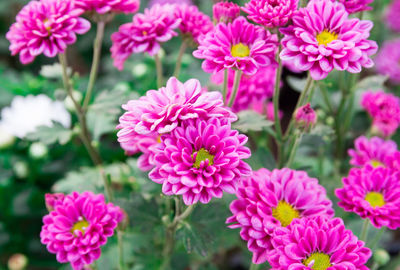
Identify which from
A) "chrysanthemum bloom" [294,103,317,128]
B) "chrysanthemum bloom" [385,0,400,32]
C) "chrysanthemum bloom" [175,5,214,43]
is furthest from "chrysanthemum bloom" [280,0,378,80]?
"chrysanthemum bloom" [385,0,400,32]

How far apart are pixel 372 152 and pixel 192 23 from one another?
49 cm

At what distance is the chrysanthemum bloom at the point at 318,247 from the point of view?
63cm

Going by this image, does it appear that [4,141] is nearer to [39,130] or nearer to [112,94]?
[39,130]

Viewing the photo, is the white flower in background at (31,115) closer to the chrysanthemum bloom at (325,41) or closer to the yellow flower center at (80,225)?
the yellow flower center at (80,225)

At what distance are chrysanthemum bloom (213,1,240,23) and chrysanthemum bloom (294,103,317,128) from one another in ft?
0.70

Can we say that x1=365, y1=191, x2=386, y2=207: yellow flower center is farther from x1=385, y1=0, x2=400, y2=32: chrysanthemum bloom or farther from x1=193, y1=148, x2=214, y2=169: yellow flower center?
x1=385, y1=0, x2=400, y2=32: chrysanthemum bloom

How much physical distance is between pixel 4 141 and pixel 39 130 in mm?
450

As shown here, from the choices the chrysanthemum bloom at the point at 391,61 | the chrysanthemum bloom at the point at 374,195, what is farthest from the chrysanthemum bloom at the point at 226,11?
the chrysanthemum bloom at the point at 391,61

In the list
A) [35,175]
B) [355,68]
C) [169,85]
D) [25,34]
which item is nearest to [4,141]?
[35,175]

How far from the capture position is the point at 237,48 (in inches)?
30.9

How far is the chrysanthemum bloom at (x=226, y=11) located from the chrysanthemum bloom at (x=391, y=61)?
1034 millimetres

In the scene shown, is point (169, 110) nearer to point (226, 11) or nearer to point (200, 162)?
point (200, 162)

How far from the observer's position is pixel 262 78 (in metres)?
1.05

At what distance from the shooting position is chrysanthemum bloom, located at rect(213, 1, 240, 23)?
80 centimetres
